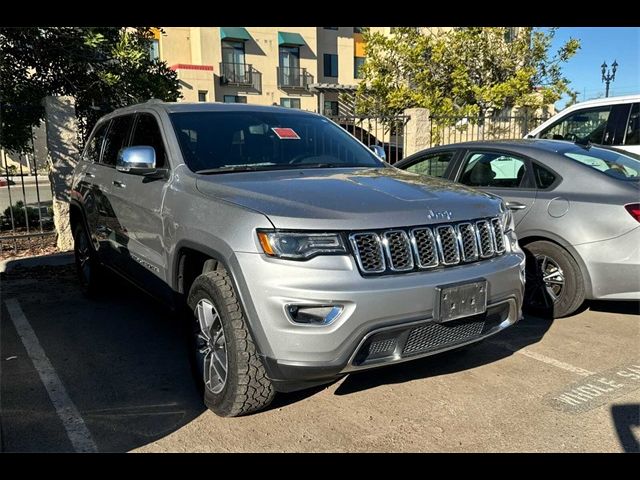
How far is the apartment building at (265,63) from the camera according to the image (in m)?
31.4

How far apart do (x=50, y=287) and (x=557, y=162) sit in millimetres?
5652

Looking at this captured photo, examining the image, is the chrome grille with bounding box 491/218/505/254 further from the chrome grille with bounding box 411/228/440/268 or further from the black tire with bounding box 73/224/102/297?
the black tire with bounding box 73/224/102/297

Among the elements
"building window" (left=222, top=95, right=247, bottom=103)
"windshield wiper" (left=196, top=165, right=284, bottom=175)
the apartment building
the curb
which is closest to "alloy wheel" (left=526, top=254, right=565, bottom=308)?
"windshield wiper" (left=196, top=165, right=284, bottom=175)

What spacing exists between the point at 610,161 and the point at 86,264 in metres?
5.32

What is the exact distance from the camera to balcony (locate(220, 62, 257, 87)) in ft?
107

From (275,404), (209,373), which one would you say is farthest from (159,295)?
(275,404)

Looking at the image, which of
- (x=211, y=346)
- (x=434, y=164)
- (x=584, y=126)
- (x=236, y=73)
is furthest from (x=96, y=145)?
(x=236, y=73)

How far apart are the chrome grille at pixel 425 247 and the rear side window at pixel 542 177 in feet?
8.07

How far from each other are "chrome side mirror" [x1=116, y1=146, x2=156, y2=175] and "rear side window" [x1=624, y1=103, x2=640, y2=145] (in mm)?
6389

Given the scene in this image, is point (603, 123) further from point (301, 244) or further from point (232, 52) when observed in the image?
point (232, 52)

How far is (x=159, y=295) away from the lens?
3990mm

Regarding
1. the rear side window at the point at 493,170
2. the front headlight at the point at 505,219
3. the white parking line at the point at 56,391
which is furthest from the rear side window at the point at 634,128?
the white parking line at the point at 56,391

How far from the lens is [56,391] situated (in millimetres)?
3641
